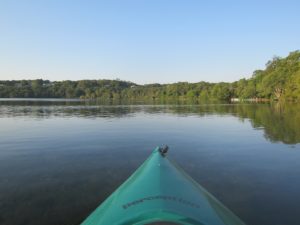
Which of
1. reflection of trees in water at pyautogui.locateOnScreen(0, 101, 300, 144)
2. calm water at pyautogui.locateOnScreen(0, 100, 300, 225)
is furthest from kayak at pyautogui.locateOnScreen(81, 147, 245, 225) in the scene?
reflection of trees in water at pyautogui.locateOnScreen(0, 101, 300, 144)

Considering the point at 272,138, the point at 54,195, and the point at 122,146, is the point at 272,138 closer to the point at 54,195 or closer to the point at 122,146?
the point at 122,146

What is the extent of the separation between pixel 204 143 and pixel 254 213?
11.0 metres

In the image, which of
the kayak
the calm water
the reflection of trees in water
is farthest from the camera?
the reflection of trees in water

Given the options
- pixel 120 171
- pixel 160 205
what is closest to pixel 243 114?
pixel 120 171

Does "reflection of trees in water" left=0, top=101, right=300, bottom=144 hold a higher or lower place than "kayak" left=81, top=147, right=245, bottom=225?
lower

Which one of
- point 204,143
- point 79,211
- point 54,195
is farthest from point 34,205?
point 204,143

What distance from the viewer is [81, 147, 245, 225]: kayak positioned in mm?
3979

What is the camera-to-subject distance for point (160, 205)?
13.7 ft

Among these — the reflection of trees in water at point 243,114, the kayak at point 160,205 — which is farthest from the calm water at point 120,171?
the kayak at point 160,205

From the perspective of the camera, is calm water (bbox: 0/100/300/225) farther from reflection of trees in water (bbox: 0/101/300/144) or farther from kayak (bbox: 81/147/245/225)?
kayak (bbox: 81/147/245/225)

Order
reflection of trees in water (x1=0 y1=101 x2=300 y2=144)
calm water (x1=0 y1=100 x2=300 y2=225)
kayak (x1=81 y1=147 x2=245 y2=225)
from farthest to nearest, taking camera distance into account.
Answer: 1. reflection of trees in water (x1=0 y1=101 x2=300 y2=144)
2. calm water (x1=0 y1=100 x2=300 y2=225)
3. kayak (x1=81 y1=147 x2=245 y2=225)

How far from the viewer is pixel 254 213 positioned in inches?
294

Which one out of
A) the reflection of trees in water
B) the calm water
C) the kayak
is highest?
the kayak

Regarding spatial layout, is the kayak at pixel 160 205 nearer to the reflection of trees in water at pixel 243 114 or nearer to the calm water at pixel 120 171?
the calm water at pixel 120 171
